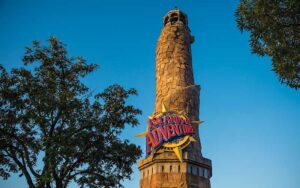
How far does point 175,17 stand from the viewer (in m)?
44.8

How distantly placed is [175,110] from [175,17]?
53.8 ft

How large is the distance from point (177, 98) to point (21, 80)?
2286 centimetres

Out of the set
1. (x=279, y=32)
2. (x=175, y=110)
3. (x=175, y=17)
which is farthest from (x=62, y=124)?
(x=175, y=17)

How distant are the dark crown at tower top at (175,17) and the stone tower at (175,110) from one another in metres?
0.15

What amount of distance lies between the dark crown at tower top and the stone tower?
0.49 feet

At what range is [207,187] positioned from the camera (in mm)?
33188

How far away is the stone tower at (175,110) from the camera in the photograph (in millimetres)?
32031

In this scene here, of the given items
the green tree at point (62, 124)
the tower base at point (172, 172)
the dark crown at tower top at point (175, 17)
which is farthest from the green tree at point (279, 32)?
the dark crown at tower top at point (175, 17)

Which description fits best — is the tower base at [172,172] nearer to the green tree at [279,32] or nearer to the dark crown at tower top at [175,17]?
the green tree at [279,32]

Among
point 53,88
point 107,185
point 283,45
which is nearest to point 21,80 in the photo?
Result: point 53,88

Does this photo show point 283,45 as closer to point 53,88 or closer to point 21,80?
point 53,88

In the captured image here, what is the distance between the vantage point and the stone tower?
3203 cm

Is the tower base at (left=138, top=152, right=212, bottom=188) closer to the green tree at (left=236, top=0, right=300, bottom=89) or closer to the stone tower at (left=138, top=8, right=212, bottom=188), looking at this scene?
the stone tower at (left=138, top=8, right=212, bottom=188)

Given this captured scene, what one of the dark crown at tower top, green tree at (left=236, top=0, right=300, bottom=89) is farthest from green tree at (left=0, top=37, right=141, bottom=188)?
the dark crown at tower top
